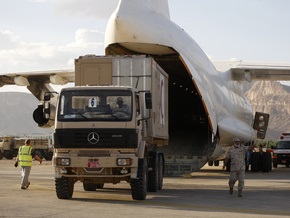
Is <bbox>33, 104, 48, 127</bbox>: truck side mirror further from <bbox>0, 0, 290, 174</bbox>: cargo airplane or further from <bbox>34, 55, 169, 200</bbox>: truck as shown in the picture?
<bbox>0, 0, 290, 174</bbox>: cargo airplane

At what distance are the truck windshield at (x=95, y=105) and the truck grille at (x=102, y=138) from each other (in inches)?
12.1

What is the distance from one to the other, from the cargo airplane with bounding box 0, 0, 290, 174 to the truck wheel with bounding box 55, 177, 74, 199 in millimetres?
7223

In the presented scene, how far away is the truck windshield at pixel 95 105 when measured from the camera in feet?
49.2

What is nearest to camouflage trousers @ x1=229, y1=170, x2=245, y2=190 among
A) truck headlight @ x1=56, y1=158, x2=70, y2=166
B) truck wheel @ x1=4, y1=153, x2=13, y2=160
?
truck headlight @ x1=56, y1=158, x2=70, y2=166

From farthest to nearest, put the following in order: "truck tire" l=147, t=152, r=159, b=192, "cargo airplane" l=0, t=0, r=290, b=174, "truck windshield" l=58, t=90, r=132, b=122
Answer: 1. "cargo airplane" l=0, t=0, r=290, b=174
2. "truck tire" l=147, t=152, r=159, b=192
3. "truck windshield" l=58, t=90, r=132, b=122

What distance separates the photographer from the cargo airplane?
21531mm

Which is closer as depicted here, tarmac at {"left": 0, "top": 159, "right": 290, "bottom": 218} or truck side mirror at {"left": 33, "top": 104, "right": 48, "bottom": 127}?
tarmac at {"left": 0, "top": 159, "right": 290, "bottom": 218}

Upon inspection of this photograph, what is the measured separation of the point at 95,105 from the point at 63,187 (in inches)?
85.4

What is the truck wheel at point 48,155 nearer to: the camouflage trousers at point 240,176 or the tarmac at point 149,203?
the tarmac at point 149,203

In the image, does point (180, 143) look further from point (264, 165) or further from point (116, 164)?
point (116, 164)

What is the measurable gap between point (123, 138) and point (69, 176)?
1.60 m

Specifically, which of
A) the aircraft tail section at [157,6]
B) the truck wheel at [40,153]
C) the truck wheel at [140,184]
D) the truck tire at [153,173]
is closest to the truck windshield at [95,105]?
the truck wheel at [140,184]

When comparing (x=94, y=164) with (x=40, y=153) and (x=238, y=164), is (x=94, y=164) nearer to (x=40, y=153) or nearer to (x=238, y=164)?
(x=238, y=164)

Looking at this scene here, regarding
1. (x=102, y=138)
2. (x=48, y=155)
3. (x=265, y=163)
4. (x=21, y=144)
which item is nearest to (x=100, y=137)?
(x=102, y=138)
